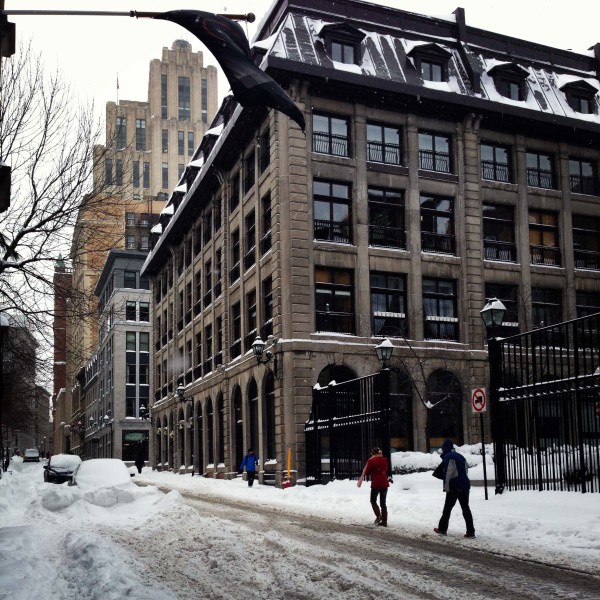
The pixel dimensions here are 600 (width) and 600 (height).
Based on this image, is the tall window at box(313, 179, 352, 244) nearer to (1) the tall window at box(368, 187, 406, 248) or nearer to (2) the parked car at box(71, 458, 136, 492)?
(1) the tall window at box(368, 187, 406, 248)

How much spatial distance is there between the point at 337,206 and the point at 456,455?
21.8 metres

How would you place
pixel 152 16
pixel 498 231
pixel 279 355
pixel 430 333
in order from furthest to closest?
pixel 498 231 → pixel 430 333 → pixel 279 355 → pixel 152 16

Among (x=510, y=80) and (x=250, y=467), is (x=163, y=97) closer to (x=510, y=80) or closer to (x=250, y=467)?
(x=510, y=80)

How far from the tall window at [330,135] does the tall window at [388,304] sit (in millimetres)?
5438

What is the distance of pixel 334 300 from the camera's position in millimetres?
34594

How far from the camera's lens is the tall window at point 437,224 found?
36.8 m

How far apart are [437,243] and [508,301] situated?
13.8 feet

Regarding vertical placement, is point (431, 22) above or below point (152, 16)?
above

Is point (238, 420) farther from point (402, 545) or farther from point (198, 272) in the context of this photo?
point (402, 545)

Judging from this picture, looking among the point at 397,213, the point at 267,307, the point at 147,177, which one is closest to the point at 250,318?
the point at 267,307

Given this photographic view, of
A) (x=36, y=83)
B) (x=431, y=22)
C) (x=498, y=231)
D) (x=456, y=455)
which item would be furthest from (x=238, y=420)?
(x=456, y=455)

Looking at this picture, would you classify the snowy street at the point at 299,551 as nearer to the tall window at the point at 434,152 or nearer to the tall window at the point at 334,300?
the tall window at the point at 334,300

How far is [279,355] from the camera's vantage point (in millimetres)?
33531

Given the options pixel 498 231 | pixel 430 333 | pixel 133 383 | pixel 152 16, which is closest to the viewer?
pixel 152 16
